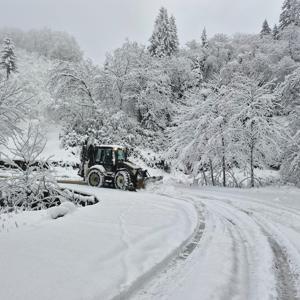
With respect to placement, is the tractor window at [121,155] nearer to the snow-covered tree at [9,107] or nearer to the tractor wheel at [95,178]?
the tractor wheel at [95,178]

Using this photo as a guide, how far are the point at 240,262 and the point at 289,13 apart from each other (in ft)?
180

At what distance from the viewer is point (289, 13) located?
5188 centimetres

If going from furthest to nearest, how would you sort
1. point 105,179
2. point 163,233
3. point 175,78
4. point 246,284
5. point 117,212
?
point 175,78, point 105,179, point 117,212, point 163,233, point 246,284

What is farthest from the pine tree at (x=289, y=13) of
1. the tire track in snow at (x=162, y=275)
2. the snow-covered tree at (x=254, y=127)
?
the tire track in snow at (x=162, y=275)

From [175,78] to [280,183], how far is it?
67.9ft

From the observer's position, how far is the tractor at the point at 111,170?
16516mm

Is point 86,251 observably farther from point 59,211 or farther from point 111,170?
point 111,170

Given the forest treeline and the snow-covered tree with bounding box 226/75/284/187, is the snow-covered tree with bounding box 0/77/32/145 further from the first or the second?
the snow-covered tree with bounding box 226/75/284/187

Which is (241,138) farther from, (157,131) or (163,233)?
(157,131)

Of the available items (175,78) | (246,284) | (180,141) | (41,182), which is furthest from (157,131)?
(246,284)

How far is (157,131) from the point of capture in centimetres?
3228

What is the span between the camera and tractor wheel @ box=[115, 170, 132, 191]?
16.1m

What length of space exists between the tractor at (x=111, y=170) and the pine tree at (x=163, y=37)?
96.1ft

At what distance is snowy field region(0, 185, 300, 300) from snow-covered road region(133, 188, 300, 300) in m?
0.01
